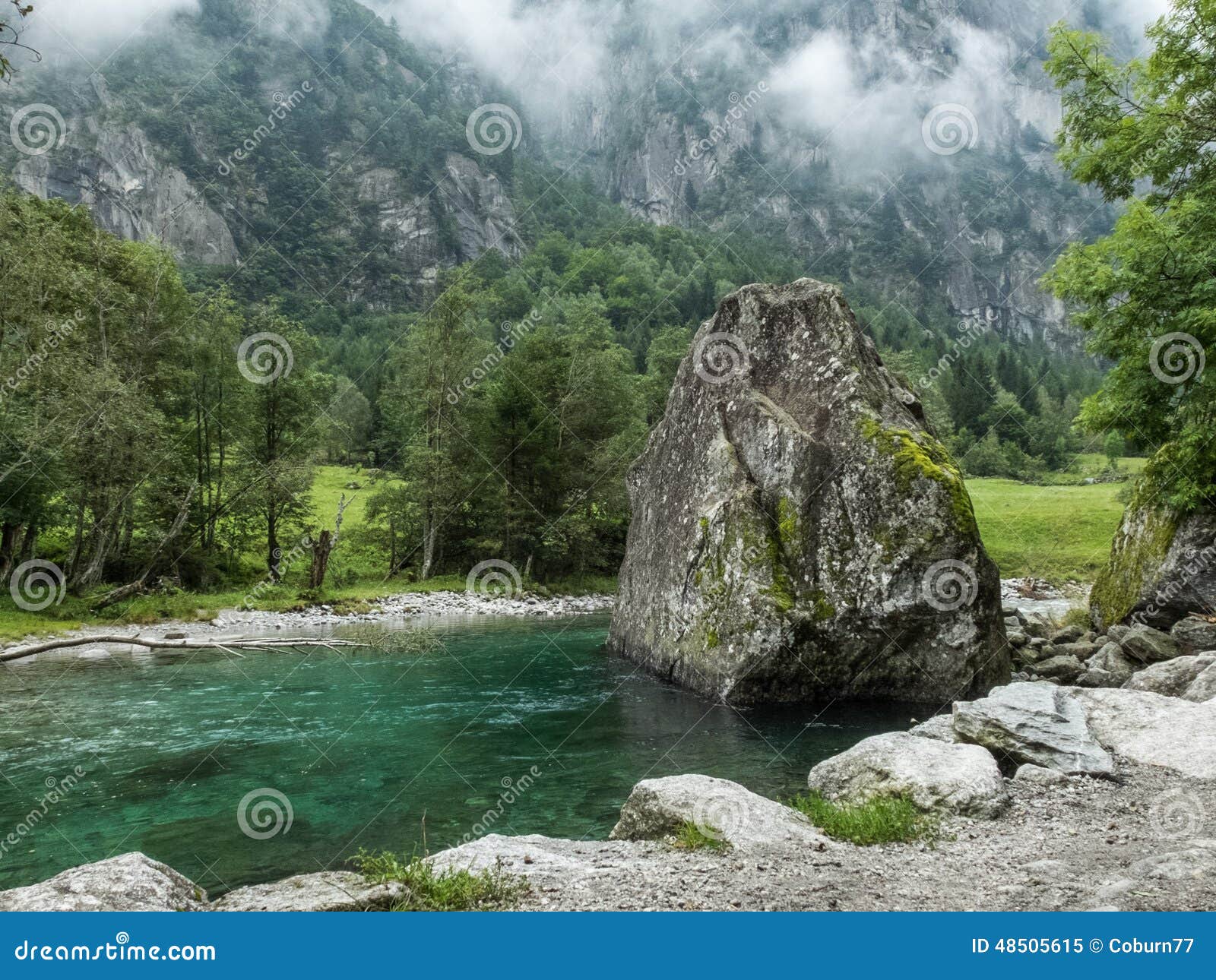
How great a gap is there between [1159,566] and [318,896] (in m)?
19.2

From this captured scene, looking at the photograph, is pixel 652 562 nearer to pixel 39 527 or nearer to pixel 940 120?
pixel 940 120

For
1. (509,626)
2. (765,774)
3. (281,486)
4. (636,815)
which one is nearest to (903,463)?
(765,774)

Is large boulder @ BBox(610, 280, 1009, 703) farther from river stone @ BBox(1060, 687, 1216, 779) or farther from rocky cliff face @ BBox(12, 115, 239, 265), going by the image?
rocky cliff face @ BBox(12, 115, 239, 265)

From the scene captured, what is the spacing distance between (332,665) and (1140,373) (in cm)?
2195

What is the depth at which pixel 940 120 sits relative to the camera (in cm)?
2955

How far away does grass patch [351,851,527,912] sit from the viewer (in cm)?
601

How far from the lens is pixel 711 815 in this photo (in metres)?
8.09

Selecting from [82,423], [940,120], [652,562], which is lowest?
[652,562]

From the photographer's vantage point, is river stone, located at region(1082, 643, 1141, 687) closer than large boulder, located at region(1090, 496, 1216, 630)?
Yes

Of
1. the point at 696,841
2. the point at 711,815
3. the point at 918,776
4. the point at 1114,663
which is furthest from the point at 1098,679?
the point at 696,841

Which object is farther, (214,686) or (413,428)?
(413,428)

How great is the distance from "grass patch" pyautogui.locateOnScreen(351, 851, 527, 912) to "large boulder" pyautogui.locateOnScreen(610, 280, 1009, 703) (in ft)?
35.8

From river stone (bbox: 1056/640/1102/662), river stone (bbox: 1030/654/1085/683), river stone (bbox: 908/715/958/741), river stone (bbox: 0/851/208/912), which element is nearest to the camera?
river stone (bbox: 0/851/208/912)

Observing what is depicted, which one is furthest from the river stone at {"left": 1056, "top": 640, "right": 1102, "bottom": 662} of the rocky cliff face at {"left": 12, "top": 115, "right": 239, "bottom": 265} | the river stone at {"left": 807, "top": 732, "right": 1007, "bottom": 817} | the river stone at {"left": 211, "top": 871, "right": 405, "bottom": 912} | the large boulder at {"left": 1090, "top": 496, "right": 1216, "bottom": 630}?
the rocky cliff face at {"left": 12, "top": 115, "right": 239, "bottom": 265}
